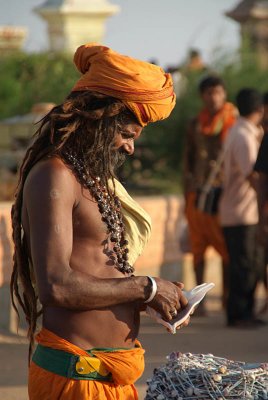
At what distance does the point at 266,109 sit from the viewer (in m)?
9.00

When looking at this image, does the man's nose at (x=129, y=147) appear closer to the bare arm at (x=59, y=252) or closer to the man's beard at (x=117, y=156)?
the man's beard at (x=117, y=156)

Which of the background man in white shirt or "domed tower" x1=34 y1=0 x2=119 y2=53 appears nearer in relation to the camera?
the background man in white shirt

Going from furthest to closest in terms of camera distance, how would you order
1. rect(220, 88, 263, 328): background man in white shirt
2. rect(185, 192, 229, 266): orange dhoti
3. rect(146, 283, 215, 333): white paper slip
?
rect(185, 192, 229, 266): orange dhoti < rect(220, 88, 263, 328): background man in white shirt < rect(146, 283, 215, 333): white paper slip

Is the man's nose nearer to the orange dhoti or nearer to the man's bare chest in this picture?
the man's bare chest

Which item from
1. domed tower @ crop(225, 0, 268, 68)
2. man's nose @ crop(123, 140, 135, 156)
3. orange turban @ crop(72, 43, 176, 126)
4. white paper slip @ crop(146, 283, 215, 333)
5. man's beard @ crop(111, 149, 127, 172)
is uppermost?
orange turban @ crop(72, 43, 176, 126)

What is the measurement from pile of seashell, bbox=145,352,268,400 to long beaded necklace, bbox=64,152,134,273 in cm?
36

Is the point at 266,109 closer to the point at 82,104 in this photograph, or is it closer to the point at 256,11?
the point at 82,104

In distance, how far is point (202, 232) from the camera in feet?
31.8

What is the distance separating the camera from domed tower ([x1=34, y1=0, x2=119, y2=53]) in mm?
22844

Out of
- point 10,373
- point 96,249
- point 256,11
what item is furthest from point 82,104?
point 256,11

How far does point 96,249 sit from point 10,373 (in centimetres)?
385

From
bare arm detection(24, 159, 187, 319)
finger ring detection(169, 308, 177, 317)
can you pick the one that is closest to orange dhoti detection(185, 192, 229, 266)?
finger ring detection(169, 308, 177, 317)

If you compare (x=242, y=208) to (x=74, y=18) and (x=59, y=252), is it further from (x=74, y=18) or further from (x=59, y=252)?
(x=74, y=18)

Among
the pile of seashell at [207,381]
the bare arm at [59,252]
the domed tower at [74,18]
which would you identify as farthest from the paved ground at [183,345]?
the domed tower at [74,18]
